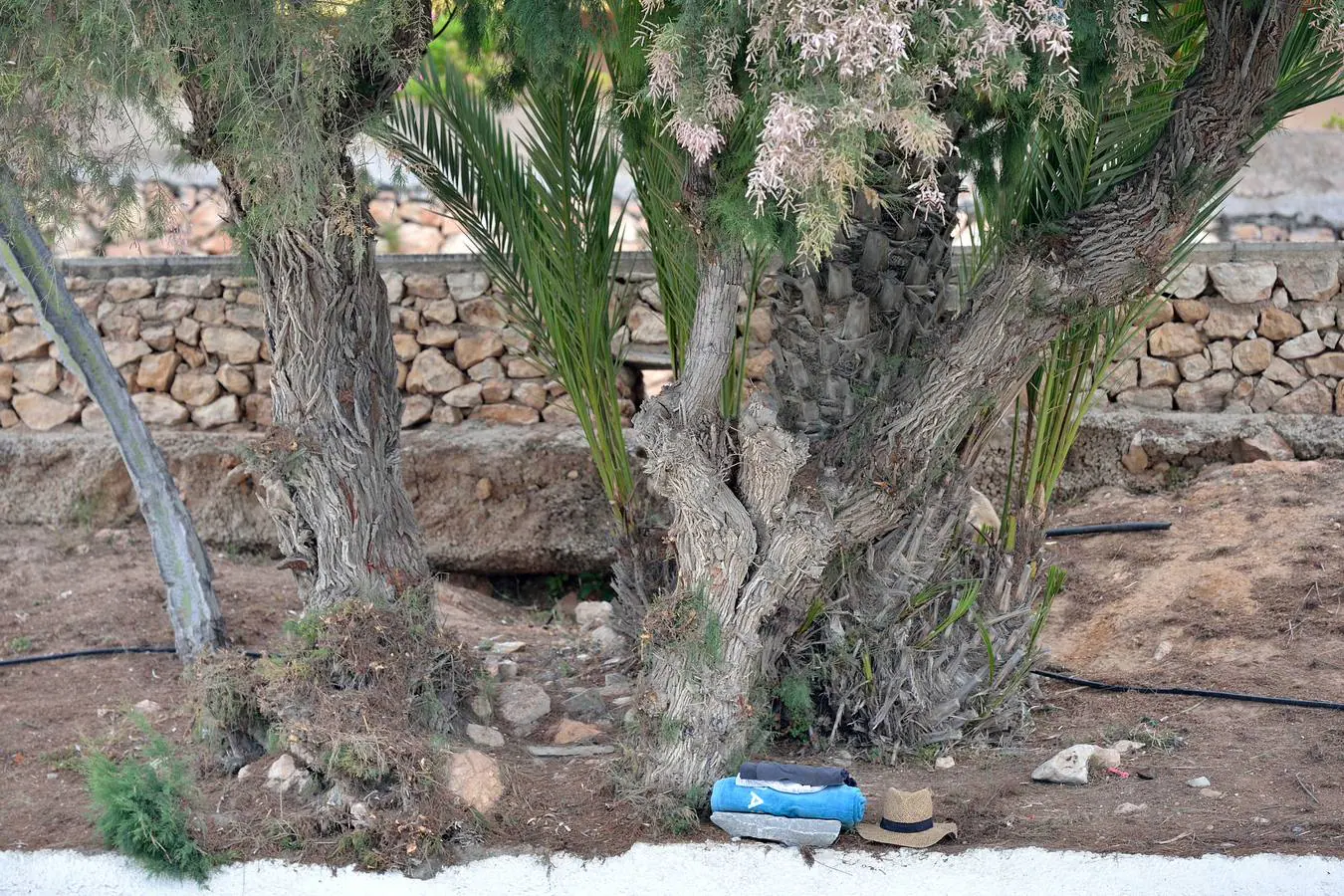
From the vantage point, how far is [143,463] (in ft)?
15.4

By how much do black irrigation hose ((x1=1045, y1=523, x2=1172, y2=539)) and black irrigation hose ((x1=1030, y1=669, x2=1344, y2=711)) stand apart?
3.27 ft

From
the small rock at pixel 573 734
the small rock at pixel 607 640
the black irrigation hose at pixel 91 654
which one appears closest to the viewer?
the small rock at pixel 573 734

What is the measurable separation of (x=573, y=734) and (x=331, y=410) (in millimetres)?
1347

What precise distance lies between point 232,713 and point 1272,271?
15.6ft

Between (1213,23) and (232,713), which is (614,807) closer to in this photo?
(232,713)

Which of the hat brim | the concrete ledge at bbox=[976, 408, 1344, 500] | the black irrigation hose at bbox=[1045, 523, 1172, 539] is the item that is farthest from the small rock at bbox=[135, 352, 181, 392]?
the hat brim

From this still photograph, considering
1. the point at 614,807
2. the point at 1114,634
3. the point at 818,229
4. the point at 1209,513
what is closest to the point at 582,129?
the point at 818,229

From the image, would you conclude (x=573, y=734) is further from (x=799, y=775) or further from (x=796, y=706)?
(x=799, y=775)

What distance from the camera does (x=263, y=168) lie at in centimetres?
339

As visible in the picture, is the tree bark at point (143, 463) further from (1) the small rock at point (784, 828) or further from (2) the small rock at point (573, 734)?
(1) the small rock at point (784, 828)

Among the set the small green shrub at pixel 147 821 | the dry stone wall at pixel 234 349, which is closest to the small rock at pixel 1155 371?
the dry stone wall at pixel 234 349

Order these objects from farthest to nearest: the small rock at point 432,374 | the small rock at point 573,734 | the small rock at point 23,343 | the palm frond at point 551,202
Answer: the small rock at point 23,343 < the small rock at point 432,374 < the palm frond at point 551,202 < the small rock at point 573,734

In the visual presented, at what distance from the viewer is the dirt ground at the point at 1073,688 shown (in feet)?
11.2

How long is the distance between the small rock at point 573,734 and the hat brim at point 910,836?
3.88 ft
